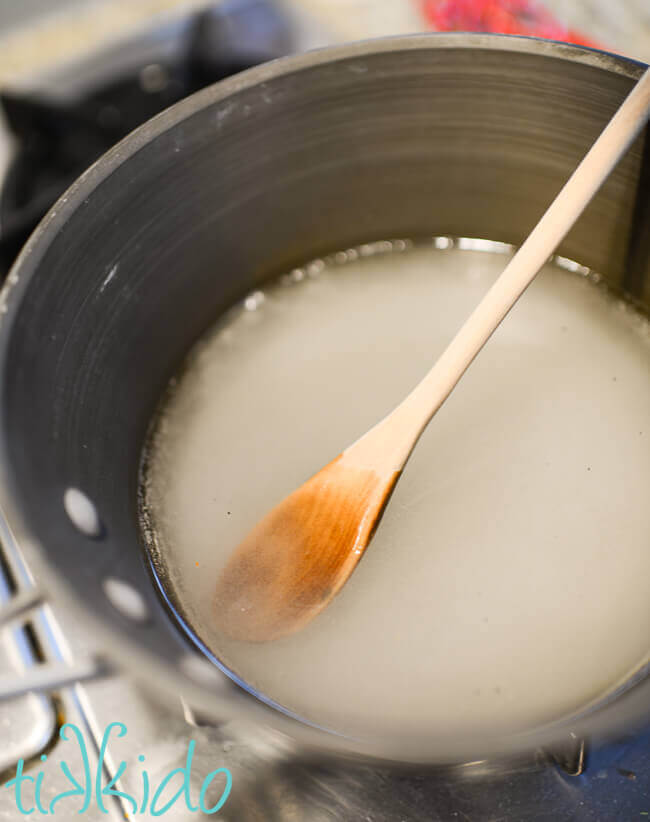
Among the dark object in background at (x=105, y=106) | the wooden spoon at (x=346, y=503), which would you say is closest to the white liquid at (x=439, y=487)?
the wooden spoon at (x=346, y=503)

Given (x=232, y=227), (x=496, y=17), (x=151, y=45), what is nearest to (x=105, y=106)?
(x=151, y=45)

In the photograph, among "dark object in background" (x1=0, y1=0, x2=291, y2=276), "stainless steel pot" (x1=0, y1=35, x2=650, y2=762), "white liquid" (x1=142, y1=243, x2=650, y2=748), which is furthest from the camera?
"dark object in background" (x1=0, y1=0, x2=291, y2=276)

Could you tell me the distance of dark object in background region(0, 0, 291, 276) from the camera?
721 millimetres

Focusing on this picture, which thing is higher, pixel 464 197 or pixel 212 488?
pixel 464 197

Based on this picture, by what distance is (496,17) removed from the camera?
0.82 metres

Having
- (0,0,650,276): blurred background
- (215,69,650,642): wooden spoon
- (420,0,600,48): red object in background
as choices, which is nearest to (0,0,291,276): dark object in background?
(0,0,650,276): blurred background

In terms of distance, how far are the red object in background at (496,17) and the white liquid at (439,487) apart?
325 mm

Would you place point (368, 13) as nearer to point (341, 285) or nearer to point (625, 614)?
point (341, 285)

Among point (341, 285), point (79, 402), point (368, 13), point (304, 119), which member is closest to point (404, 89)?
point (304, 119)

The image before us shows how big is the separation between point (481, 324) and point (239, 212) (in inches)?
7.8

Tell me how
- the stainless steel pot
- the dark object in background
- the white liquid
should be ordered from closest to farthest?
the stainless steel pot → the white liquid → the dark object in background

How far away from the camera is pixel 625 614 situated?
49 centimetres

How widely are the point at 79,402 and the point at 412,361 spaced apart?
271 millimetres

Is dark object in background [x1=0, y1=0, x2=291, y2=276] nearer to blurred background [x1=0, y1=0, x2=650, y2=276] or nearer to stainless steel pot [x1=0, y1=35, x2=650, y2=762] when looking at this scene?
blurred background [x1=0, y1=0, x2=650, y2=276]
